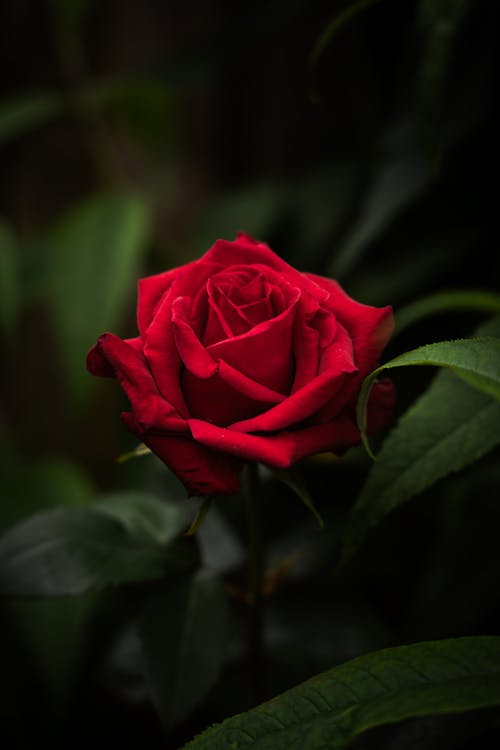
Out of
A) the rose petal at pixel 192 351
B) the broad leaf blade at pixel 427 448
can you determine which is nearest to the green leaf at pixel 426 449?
the broad leaf blade at pixel 427 448

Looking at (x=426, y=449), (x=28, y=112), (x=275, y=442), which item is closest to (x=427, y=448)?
(x=426, y=449)

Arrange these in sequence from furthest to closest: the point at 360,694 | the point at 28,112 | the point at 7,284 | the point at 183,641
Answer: the point at 28,112 < the point at 7,284 < the point at 183,641 < the point at 360,694

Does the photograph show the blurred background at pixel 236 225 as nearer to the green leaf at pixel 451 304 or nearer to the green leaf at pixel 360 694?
the green leaf at pixel 451 304

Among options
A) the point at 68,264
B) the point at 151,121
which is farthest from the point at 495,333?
the point at 151,121

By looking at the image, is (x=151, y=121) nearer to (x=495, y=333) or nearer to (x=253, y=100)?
(x=253, y=100)

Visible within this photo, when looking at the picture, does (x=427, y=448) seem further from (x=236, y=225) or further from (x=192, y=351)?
(x=236, y=225)

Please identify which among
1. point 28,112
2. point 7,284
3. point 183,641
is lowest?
point 183,641
